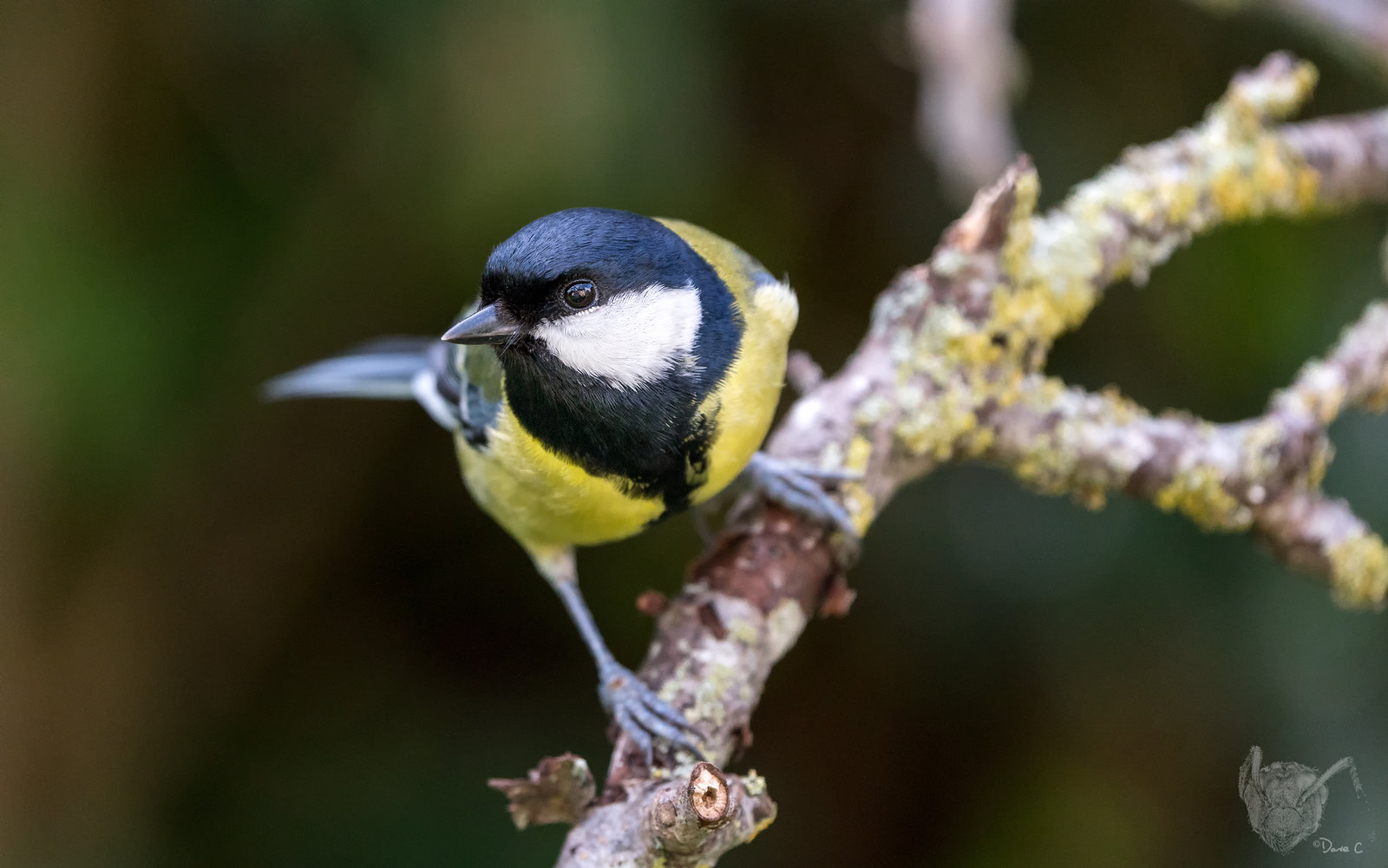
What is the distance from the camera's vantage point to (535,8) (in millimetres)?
1866

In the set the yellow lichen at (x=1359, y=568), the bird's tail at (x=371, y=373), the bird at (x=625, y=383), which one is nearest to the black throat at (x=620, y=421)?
the bird at (x=625, y=383)

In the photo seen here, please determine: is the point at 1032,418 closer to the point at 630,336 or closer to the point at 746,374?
the point at 746,374

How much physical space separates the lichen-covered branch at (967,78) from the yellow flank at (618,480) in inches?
16.1

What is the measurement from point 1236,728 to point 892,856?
0.64m

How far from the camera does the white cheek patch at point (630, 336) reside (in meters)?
1.23

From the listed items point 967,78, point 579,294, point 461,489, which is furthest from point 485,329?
point 461,489

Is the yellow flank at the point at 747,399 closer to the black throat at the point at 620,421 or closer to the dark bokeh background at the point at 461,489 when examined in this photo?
the black throat at the point at 620,421

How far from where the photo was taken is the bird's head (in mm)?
1182

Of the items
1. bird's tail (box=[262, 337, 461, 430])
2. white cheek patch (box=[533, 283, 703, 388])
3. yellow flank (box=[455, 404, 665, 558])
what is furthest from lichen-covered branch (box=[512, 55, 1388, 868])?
bird's tail (box=[262, 337, 461, 430])

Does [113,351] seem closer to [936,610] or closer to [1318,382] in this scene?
[936,610]

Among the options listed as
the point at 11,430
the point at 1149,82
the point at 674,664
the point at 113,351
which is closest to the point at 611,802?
the point at 674,664

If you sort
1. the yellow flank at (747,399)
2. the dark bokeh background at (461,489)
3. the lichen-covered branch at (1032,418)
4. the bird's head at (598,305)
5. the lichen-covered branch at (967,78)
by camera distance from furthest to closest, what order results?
the dark bokeh background at (461,489) < the lichen-covered branch at (967,78) < the lichen-covered branch at (1032,418) < the yellow flank at (747,399) < the bird's head at (598,305)

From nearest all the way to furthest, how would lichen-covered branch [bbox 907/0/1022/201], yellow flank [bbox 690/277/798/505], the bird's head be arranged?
the bird's head → yellow flank [bbox 690/277/798/505] → lichen-covered branch [bbox 907/0/1022/201]

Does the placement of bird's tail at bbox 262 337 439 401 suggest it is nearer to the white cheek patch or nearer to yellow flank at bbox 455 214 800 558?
yellow flank at bbox 455 214 800 558
